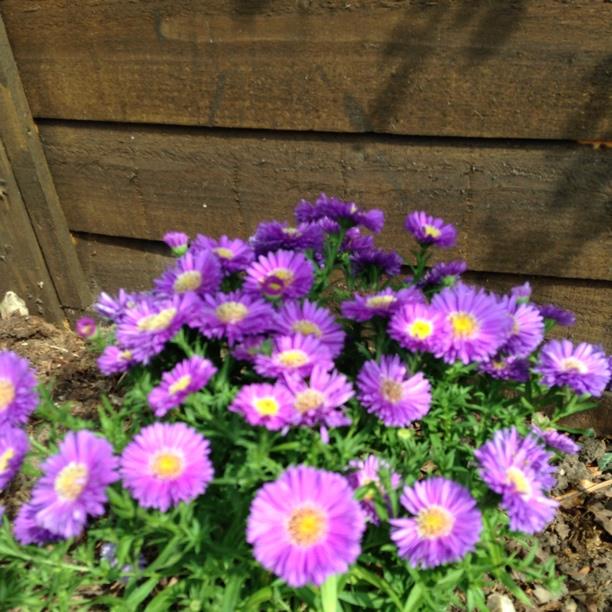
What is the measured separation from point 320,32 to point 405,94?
0.29 metres

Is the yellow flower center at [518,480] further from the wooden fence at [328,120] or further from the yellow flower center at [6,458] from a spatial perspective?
the wooden fence at [328,120]

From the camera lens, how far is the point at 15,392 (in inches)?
40.1

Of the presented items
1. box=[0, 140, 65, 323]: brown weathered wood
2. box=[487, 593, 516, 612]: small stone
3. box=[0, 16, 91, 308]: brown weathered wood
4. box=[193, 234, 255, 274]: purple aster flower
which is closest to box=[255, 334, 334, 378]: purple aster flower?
box=[193, 234, 255, 274]: purple aster flower

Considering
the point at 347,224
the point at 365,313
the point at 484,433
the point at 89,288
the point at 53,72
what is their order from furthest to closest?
the point at 89,288 → the point at 53,72 → the point at 347,224 → the point at 484,433 → the point at 365,313

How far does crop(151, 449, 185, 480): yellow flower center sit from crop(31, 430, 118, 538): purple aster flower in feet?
0.20

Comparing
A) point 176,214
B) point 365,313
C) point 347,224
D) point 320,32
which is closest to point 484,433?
point 365,313

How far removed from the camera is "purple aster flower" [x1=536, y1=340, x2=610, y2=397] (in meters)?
1.05

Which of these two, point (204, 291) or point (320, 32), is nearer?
point (204, 291)

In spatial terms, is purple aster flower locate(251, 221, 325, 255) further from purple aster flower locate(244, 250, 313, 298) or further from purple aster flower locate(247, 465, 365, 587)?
purple aster flower locate(247, 465, 365, 587)

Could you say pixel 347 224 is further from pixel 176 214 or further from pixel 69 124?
pixel 69 124

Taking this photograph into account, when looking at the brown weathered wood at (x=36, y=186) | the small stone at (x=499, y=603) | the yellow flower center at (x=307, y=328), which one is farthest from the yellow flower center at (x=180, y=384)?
the brown weathered wood at (x=36, y=186)

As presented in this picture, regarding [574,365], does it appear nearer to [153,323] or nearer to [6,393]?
[153,323]

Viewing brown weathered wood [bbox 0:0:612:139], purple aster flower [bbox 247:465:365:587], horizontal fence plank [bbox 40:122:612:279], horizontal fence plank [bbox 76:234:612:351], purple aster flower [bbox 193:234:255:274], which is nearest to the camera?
purple aster flower [bbox 247:465:365:587]

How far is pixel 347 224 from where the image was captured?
1.33 m
